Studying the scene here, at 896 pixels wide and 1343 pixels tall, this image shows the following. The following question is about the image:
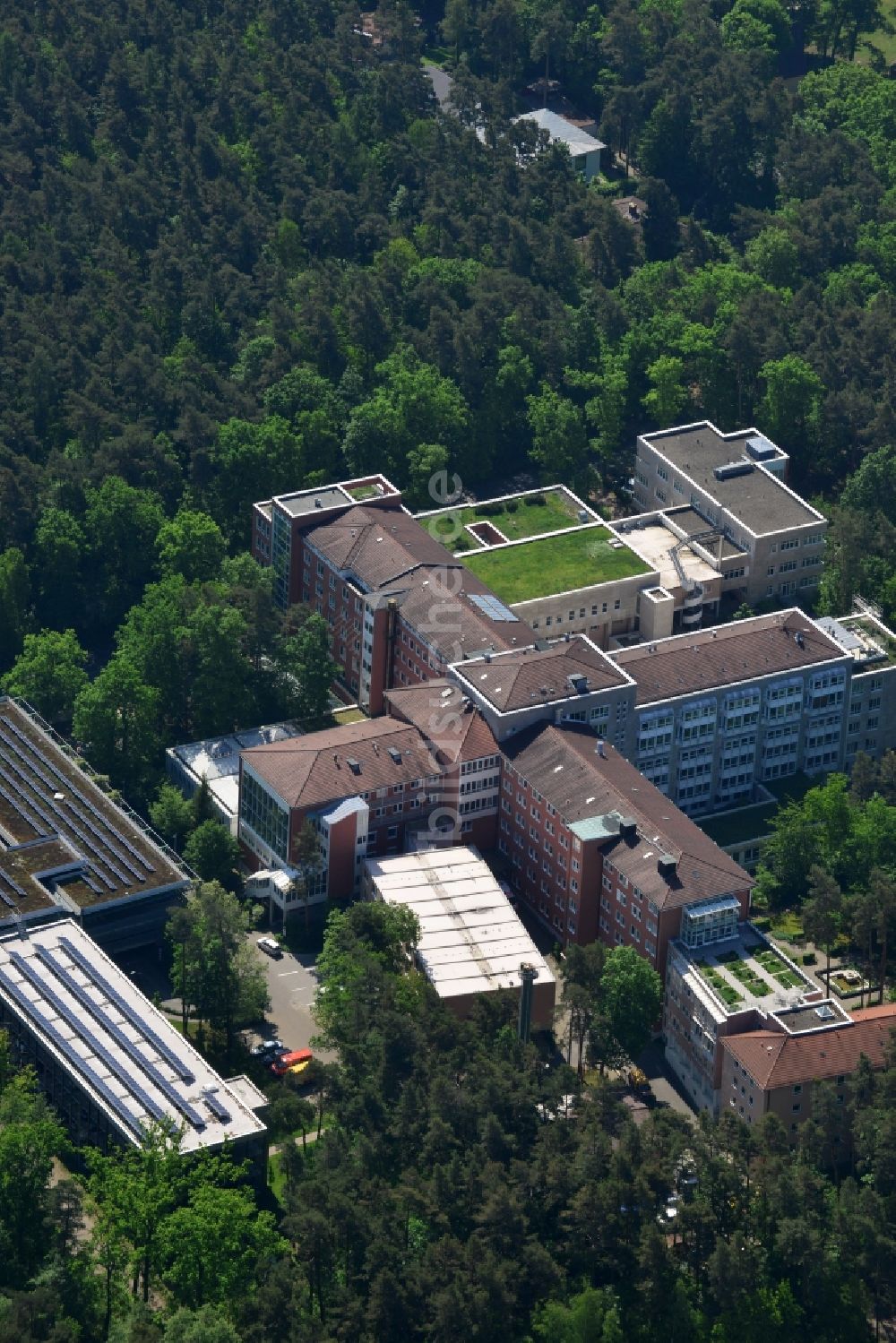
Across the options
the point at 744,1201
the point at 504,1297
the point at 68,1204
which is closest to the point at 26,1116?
the point at 68,1204

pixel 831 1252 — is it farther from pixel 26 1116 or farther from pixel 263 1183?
pixel 26 1116

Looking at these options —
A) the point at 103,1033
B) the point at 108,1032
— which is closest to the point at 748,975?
the point at 108,1032

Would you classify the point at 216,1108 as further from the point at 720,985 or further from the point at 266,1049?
the point at 720,985

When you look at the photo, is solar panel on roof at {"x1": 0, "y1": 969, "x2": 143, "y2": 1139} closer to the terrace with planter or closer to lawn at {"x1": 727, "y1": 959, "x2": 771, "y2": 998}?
the terrace with planter

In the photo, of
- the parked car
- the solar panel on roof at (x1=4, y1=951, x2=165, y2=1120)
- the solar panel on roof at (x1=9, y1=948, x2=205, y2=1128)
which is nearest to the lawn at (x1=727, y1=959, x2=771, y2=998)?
the parked car

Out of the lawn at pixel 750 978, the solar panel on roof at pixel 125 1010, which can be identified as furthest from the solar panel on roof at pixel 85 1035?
the lawn at pixel 750 978
